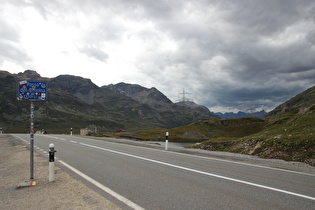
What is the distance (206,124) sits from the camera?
10619 cm

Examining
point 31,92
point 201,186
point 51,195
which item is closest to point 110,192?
point 51,195

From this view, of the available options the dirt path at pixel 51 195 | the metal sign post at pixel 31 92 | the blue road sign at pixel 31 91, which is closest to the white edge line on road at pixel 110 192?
the dirt path at pixel 51 195

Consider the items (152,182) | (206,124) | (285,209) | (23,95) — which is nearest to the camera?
(285,209)

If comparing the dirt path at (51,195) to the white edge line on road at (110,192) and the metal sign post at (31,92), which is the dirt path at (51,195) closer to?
the white edge line on road at (110,192)

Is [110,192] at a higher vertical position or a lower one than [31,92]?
lower

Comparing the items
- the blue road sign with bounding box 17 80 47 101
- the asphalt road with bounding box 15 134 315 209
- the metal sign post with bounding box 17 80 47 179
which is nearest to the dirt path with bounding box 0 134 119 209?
the asphalt road with bounding box 15 134 315 209

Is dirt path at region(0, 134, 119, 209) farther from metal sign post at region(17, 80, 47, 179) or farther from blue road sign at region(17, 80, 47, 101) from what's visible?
blue road sign at region(17, 80, 47, 101)

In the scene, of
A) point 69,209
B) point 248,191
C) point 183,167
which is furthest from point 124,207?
point 183,167

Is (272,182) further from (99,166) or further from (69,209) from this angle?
(99,166)

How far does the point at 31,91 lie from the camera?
9.15 meters

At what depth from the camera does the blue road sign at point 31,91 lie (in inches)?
355

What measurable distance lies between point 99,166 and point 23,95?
4.65 metres

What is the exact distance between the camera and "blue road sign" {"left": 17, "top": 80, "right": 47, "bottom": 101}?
902 cm

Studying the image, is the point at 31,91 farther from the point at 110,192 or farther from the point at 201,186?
the point at 201,186
